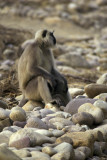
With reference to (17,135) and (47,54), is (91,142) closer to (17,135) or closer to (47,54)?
(17,135)

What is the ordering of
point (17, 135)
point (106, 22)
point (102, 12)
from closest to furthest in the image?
point (17, 135), point (106, 22), point (102, 12)

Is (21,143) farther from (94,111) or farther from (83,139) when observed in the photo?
(94,111)

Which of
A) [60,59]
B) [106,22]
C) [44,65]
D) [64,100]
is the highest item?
[44,65]

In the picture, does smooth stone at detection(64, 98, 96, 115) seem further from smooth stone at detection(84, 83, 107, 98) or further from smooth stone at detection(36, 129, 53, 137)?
smooth stone at detection(36, 129, 53, 137)

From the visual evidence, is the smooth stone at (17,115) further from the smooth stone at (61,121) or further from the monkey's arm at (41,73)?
the monkey's arm at (41,73)

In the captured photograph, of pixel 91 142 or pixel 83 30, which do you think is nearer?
pixel 91 142

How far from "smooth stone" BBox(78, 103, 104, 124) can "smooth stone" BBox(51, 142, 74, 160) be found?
113 centimetres

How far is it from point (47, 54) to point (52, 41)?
26 centimetres

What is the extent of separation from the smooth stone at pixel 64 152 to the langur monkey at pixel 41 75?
2.76 metres

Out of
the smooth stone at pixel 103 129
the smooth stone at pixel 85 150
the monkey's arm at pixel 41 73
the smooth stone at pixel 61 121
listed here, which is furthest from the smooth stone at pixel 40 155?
the monkey's arm at pixel 41 73

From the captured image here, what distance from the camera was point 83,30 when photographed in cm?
2200

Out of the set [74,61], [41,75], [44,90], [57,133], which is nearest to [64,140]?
[57,133]

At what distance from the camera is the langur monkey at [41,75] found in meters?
6.74

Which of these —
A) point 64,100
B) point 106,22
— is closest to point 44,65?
point 64,100
